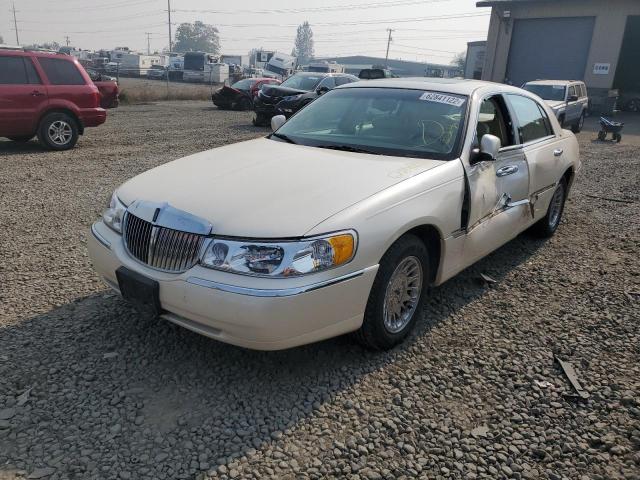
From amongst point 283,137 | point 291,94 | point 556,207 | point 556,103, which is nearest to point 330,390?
point 283,137

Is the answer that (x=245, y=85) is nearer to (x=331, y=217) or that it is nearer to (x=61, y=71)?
(x=61, y=71)

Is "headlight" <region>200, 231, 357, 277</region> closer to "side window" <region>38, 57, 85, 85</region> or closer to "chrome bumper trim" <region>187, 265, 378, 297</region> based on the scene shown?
"chrome bumper trim" <region>187, 265, 378, 297</region>

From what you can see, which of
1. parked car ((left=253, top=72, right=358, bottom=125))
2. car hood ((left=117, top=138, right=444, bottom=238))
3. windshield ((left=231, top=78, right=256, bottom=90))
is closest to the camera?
car hood ((left=117, top=138, right=444, bottom=238))

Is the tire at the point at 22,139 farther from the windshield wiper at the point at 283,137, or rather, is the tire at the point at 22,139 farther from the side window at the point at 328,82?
the side window at the point at 328,82

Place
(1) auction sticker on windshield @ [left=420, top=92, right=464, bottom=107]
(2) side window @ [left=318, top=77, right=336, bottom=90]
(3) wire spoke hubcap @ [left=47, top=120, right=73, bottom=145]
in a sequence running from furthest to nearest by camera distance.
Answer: (2) side window @ [left=318, top=77, right=336, bottom=90], (3) wire spoke hubcap @ [left=47, top=120, right=73, bottom=145], (1) auction sticker on windshield @ [left=420, top=92, right=464, bottom=107]

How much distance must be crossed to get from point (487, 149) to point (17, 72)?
29.9 feet

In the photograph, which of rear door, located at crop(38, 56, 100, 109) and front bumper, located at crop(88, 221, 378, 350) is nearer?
front bumper, located at crop(88, 221, 378, 350)

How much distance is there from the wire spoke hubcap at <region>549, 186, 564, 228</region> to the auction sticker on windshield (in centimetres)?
214

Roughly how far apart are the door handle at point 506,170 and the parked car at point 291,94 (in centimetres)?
991

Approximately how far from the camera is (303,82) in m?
16.1

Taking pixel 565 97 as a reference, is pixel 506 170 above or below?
below

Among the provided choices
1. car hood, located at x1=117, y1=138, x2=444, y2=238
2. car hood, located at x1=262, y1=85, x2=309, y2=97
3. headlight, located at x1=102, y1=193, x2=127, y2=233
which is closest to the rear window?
car hood, located at x1=262, y1=85, x2=309, y2=97

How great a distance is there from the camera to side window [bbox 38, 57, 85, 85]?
9.70 m

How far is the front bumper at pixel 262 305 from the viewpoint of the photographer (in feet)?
8.40
